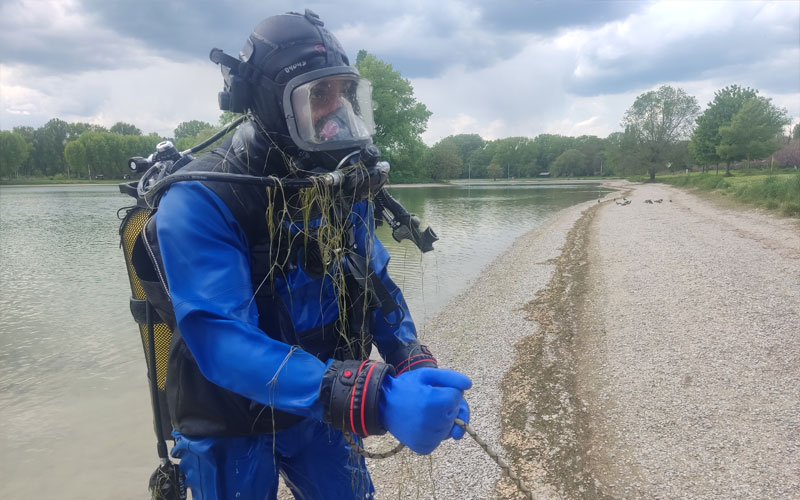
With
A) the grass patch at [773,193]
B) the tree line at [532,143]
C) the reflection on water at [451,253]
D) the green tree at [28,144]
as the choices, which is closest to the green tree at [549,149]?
the tree line at [532,143]

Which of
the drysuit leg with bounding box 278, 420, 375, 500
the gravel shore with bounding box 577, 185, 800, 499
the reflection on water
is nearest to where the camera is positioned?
the drysuit leg with bounding box 278, 420, 375, 500

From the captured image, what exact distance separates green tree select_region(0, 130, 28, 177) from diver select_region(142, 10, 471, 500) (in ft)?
370

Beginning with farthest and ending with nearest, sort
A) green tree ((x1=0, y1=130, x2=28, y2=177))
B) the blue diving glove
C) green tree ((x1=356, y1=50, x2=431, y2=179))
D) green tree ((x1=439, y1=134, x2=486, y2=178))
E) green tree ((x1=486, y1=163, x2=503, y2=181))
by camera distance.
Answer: green tree ((x1=439, y1=134, x2=486, y2=178))
green tree ((x1=486, y1=163, x2=503, y2=181))
green tree ((x1=0, y1=130, x2=28, y2=177))
green tree ((x1=356, y1=50, x2=431, y2=179))
the blue diving glove

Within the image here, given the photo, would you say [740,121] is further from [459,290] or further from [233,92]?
[233,92]

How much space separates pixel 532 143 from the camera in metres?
132

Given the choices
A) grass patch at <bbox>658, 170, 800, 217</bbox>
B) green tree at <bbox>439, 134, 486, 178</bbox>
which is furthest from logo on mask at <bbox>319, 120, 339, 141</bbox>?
green tree at <bbox>439, 134, 486, 178</bbox>

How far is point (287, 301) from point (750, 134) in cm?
5645

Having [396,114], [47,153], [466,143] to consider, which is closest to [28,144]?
[47,153]

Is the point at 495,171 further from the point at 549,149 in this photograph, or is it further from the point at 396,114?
the point at 396,114

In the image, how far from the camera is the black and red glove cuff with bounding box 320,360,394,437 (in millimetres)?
1261

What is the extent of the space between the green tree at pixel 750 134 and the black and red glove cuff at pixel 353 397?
185ft

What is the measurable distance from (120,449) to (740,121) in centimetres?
5591

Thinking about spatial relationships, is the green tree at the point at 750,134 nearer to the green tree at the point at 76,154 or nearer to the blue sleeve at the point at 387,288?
the blue sleeve at the point at 387,288

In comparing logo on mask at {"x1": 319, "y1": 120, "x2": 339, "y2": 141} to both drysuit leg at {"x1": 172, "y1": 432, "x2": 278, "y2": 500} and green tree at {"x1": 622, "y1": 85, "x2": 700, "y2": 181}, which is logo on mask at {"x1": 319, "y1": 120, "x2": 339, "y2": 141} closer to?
drysuit leg at {"x1": 172, "y1": 432, "x2": 278, "y2": 500}
